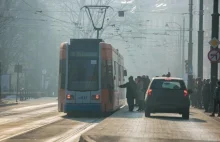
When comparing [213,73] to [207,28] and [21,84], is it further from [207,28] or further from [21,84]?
[207,28]

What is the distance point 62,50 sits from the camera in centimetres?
2834

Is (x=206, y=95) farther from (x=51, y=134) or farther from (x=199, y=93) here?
(x=51, y=134)

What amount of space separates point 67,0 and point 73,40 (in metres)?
45.3

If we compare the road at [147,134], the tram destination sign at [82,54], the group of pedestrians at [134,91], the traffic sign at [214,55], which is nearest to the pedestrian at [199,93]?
the group of pedestrians at [134,91]

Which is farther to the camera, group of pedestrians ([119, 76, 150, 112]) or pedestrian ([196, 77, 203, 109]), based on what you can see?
pedestrian ([196, 77, 203, 109])

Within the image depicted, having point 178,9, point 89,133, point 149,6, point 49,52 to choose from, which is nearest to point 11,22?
point 49,52

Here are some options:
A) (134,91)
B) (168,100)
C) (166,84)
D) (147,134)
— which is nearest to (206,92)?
(134,91)

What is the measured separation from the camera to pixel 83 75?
27.8m

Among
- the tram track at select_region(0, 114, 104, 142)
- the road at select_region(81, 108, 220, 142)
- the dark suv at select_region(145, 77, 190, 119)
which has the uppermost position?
the dark suv at select_region(145, 77, 190, 119)

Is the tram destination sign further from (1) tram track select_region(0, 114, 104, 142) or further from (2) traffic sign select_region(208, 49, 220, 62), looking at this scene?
(1) tram track select_region(0, 114, 104, 142)

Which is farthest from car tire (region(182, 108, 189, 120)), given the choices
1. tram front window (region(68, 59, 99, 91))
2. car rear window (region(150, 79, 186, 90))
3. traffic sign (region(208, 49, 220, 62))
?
tram front window (region(68, 59, 99, 91))

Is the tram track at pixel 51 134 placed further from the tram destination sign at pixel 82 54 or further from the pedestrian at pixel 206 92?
the pedestrian at pixel 206 92

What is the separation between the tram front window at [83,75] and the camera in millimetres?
27766

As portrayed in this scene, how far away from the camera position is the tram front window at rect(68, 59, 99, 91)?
27.8m
